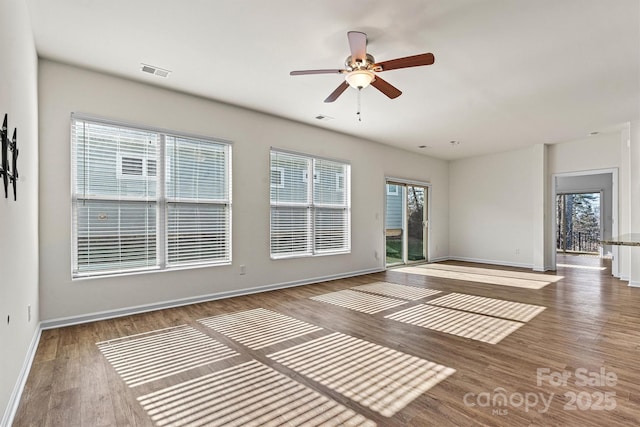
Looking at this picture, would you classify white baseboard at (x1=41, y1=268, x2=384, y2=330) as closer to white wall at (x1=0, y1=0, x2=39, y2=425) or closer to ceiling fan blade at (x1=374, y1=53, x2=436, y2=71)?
white wall at (x1=0, y1=0, x2=39, y2=425)

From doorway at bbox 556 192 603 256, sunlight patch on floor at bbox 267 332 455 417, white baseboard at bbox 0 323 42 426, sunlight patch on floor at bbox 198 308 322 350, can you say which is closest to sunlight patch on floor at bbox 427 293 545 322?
sunlight patch on floor at bbox 267 332 455 417

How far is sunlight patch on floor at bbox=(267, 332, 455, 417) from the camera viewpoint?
210cm

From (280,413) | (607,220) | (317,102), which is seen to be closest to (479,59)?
(317,102)

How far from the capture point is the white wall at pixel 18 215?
1794mm

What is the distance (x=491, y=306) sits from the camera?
4.22 metres

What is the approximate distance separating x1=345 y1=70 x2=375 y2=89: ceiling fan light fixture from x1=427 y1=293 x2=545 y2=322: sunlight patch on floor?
2.96 meters

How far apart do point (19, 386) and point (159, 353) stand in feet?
2.88

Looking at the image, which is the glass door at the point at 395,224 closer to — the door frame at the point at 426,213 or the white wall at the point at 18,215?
the door frame at the point at 426,213

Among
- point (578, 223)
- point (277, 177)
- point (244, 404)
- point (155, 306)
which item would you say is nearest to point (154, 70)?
point (277, 177)

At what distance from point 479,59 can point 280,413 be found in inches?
145

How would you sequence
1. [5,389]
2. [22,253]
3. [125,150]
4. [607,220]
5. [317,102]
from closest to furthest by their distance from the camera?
[5,389] < [22,253] < [125,150] < [317,102] < [607,220]

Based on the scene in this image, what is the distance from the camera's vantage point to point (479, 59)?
3.40 meters

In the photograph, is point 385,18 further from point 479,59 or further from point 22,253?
point 22,253

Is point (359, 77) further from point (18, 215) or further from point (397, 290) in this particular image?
point (397, 290)
